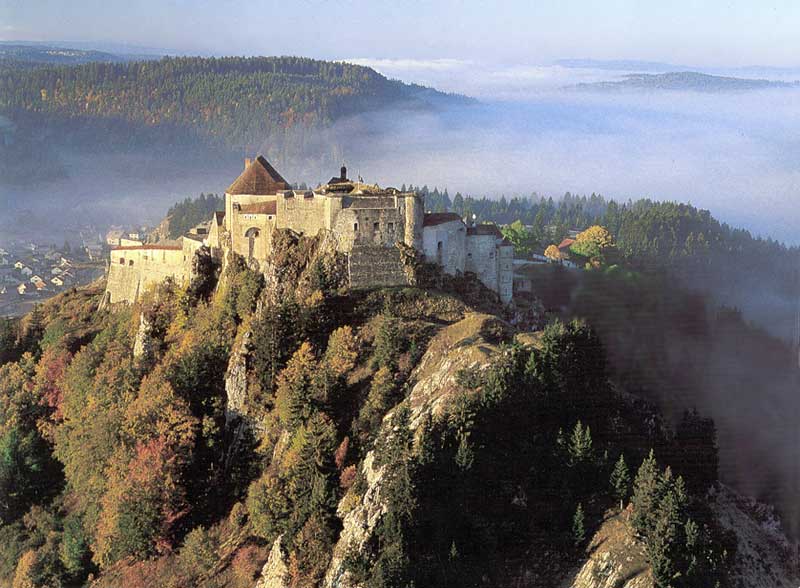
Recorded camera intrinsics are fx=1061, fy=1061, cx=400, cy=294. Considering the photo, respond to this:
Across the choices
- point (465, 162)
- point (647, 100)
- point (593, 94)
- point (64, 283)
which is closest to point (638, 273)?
point (647, 100)

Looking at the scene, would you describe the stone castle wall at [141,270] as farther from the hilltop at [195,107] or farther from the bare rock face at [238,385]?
the hilltop at [195,107]

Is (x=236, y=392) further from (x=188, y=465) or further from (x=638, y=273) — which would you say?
(x=638, y=273)

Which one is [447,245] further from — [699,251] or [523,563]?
[699,251]

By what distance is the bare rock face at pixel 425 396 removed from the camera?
24670 mm

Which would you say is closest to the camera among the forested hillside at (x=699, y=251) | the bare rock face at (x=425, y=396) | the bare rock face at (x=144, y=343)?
the bare rock face at (x=425, y=396)

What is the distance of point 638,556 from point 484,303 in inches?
493

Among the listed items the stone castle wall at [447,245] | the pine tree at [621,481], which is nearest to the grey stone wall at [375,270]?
the stone castle wall at [447,245]

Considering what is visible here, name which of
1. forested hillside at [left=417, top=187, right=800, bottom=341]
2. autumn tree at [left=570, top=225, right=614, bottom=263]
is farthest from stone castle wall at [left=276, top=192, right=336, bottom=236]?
autumn tree at [left=570, top=225, right=614, bottom=263]

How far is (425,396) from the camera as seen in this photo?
27.9 meters

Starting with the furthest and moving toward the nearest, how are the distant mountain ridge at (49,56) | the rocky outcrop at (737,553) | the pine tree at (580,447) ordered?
the distant mountain ridge at (49,56) < the pine tree at (580,447) < the rocky outcrop at (737,553)

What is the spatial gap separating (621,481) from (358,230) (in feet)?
39.8

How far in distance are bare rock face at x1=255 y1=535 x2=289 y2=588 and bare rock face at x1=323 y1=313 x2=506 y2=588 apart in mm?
1487

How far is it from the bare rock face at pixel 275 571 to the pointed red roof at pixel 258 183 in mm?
13944

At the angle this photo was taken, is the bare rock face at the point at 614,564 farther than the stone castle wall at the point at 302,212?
No
